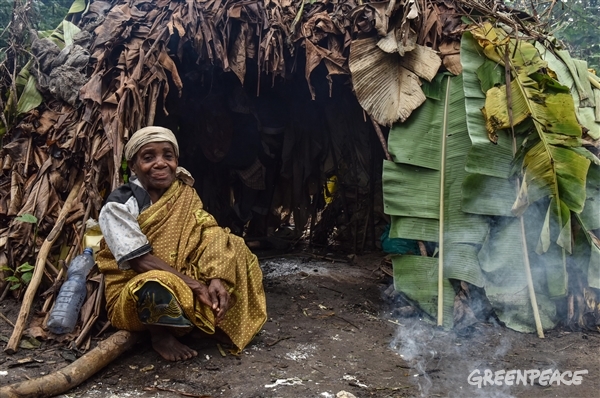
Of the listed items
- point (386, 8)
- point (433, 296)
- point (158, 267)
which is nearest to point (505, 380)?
point (433, 296)

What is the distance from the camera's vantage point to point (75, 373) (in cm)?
258

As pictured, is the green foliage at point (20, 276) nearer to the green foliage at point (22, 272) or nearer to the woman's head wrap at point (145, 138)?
the green foliage at point (22, 272)

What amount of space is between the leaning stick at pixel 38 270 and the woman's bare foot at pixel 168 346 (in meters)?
0.81

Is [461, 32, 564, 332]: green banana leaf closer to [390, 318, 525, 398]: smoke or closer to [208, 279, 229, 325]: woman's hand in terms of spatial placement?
[390, 318, 525, 398]: smoke

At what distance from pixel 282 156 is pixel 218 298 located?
10.6 ft

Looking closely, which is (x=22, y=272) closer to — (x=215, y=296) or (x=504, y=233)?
(x=215, y=296)

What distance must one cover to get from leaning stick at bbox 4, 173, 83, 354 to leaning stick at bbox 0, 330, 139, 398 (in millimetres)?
573

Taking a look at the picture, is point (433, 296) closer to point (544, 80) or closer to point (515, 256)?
point (515, 256)

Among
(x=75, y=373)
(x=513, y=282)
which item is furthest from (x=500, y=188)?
(x=75, y=373)

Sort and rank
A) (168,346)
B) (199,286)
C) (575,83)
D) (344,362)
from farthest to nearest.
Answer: (575,83) < (344,362) < (168,346) < (199,286)

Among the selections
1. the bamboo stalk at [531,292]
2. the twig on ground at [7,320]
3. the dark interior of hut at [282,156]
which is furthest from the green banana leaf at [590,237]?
the twig on ground at [7,320]

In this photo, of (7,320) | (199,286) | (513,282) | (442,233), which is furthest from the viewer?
(442,233)

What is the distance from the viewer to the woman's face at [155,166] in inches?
118

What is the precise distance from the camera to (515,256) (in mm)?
3461
